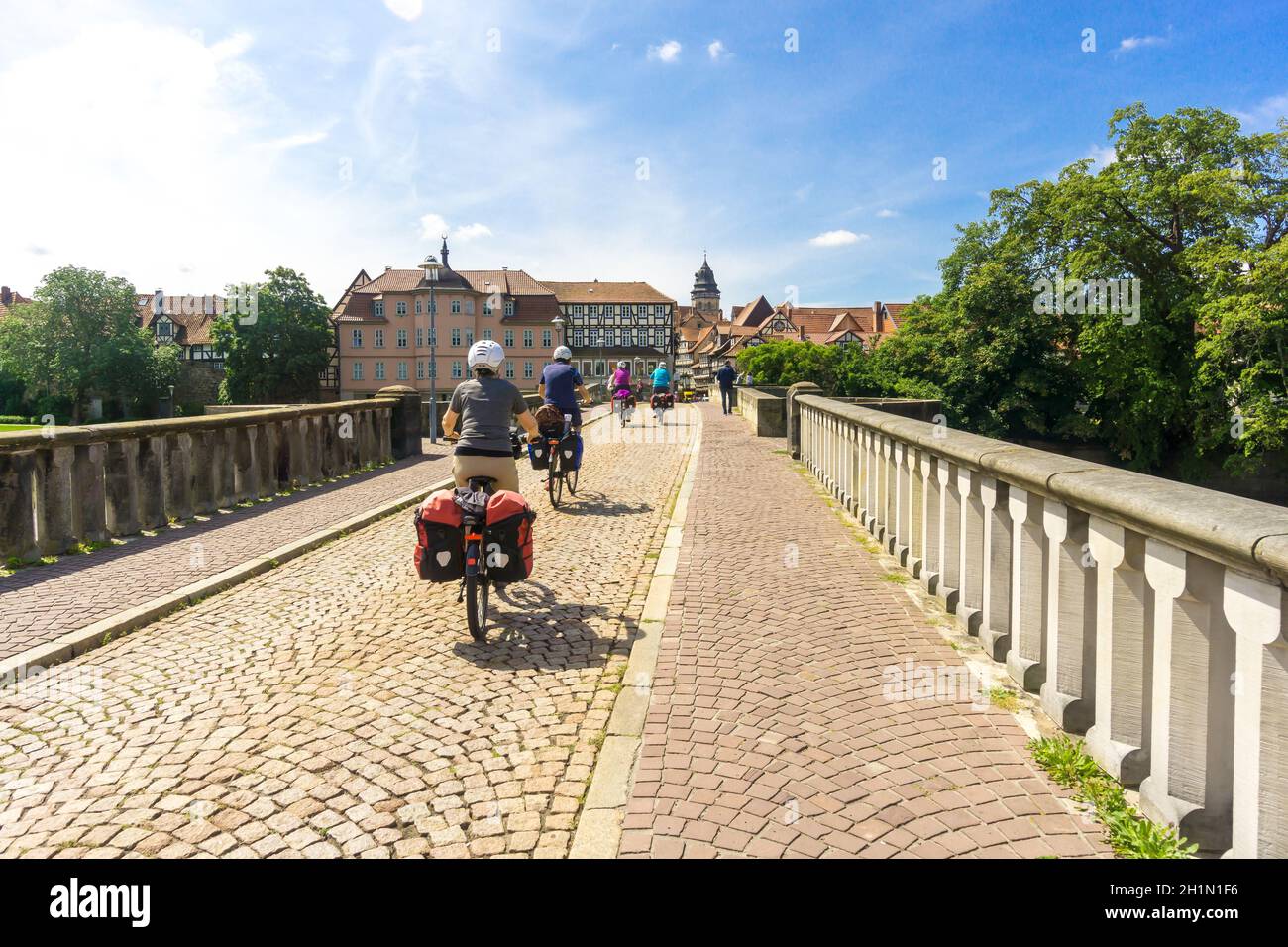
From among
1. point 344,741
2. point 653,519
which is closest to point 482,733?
point 344,741

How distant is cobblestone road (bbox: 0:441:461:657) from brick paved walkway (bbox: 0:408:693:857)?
0.58 m

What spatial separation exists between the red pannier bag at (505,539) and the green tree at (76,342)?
3111 inches

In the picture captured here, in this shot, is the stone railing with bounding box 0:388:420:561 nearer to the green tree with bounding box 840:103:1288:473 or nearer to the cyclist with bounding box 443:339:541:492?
A: the cyclist with bounding box 443:339:541:492

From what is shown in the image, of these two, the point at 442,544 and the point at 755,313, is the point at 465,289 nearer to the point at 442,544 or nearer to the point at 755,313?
the point at 755,313

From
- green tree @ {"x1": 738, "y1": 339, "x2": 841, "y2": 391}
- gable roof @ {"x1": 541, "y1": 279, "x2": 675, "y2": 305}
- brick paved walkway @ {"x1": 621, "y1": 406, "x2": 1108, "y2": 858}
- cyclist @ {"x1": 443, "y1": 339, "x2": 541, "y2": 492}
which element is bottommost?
brick paved walkway @ {"x1": 621, "y1": 406, "x2": 1108, "y2": 858}

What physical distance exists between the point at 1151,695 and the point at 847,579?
3492 millimetres

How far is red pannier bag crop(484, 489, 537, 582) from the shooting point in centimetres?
527

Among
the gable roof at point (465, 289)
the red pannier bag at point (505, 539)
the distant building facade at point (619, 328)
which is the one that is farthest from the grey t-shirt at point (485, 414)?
the distant building facade at point (619, 328)

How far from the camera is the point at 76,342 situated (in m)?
72.1

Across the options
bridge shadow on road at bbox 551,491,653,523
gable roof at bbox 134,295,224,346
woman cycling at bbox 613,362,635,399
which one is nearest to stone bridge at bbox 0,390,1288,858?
bridge shadow on road at bbox 551,491,653,523

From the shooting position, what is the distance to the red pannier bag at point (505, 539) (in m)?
5.27

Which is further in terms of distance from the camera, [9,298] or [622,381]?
[9,298]

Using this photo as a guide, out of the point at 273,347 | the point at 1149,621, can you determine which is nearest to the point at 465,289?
the point at 273,347

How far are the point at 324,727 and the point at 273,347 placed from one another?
255 ft
